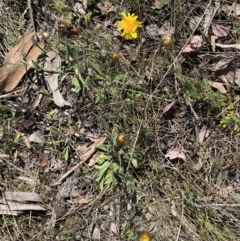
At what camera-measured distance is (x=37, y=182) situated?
A: 115 inches

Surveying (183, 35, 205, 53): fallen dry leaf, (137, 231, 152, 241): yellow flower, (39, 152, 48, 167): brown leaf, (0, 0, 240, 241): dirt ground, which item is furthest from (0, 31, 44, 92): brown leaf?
(137, 231, 152, 241): yellow flower

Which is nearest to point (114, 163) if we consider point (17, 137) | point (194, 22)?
point (17, 137)

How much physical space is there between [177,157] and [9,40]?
1.25 m

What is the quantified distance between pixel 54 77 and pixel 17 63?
0.24 m

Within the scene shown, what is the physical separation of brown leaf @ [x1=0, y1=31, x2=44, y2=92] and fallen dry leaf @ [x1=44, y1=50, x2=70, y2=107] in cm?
8

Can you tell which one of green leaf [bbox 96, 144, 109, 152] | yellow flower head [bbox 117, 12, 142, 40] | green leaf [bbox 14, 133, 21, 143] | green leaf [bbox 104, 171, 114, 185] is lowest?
green leaf [bbox 104, 171, 114, 185]

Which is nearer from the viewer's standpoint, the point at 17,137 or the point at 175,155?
the point at 175,155

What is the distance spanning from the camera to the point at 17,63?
2967 millimetres

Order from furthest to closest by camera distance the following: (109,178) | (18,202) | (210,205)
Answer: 1. (18,202)
2. (109,178)
3. (210,205)

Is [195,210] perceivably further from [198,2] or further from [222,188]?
[198,2]

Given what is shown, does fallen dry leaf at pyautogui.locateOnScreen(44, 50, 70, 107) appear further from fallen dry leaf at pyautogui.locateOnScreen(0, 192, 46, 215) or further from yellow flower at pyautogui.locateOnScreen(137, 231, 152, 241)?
yellow flower at pyautogui.locateOnScreen(137, 231, 152, 241)

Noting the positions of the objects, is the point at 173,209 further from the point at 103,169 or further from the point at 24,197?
the point at 24,197

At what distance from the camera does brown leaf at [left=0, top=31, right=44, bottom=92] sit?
2961 mm

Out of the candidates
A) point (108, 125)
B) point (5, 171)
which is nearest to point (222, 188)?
point (108, 125)
